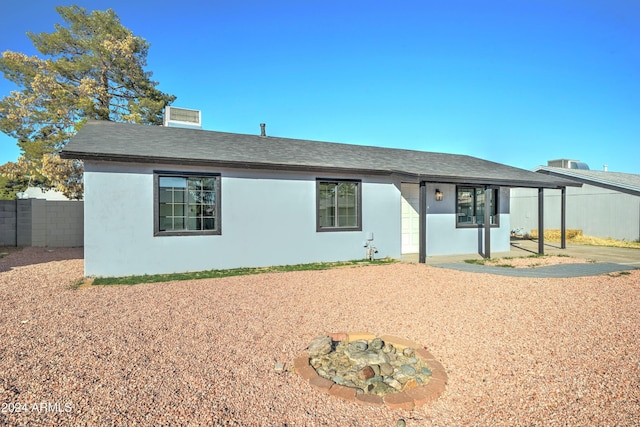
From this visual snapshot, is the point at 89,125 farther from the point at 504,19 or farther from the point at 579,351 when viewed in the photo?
the point at 504,19

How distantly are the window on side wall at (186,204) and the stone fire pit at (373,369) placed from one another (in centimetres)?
562

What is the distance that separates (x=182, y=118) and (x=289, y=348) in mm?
10908

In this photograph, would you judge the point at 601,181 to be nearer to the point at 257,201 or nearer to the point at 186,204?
the point at 257,201

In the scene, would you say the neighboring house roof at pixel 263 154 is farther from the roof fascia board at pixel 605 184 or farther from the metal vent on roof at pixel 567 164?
the metal vent on roof at pixel 567 164

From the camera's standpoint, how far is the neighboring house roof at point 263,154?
8023 millimetres

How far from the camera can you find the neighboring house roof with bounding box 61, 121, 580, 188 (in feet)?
26.3

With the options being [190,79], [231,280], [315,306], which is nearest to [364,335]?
[315,306]

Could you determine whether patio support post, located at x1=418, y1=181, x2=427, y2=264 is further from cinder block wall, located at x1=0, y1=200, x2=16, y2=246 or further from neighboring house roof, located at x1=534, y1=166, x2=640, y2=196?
cinder block wall, located at x1=0, y1=200, x2=16, y2=246

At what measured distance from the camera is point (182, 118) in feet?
40.4

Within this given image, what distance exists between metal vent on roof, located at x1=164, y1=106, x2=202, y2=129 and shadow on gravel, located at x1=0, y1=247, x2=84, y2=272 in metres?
5.41

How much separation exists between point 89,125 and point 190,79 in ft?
22.1

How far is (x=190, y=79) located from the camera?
15.7 meters

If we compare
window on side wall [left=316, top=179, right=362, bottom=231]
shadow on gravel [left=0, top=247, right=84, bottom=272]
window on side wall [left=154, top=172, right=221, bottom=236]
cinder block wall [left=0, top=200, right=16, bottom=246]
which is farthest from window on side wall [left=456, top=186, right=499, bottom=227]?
cinder block wall [left=0, top=200, right=16, bottom=246]

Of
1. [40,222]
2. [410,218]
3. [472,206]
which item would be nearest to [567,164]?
[472,206]
